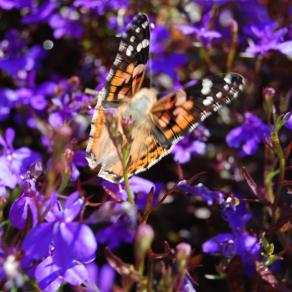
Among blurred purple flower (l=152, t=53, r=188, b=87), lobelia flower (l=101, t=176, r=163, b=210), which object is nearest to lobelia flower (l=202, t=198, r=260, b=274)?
lobelia flower (l=101, t=176, r=163, b=210)

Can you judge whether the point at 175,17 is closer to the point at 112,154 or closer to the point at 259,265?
the point at 112,154

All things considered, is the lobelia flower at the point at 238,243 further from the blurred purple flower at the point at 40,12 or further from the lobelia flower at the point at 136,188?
the blurred purple flower at the point at 40,12

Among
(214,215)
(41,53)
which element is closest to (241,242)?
(214,215)

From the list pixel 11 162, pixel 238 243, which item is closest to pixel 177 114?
pixel 238 243

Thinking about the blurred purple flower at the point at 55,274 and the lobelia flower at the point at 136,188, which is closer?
the blurred purple flower at the point at 55,274

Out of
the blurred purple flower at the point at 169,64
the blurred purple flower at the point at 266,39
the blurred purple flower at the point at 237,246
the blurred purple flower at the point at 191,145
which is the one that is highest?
the blurred purple flower at the point at 266,39

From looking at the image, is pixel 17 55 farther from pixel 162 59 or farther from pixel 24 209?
pixel 24 209

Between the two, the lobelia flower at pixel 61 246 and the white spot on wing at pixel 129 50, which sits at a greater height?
the white spot on wing at pixel 129 50

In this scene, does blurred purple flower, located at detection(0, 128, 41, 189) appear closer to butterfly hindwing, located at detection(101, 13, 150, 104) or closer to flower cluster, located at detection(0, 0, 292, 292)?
flower cluster, located at detection(0, 0, 292, 292)

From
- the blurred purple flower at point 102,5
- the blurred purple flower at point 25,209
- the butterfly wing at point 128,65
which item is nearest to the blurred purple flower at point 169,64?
the blurred purple flower at point 102,5
